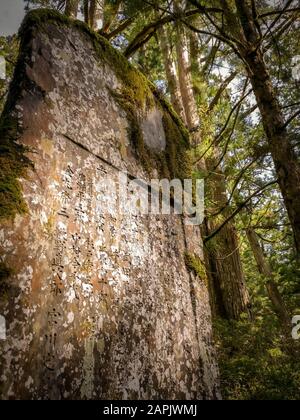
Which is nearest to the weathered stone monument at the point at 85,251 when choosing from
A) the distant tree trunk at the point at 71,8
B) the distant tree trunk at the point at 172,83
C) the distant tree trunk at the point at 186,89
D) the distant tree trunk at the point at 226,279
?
the distant tree trunk at the point at 226,279

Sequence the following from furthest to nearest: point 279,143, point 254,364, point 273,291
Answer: point 273,291 → point 254,364 → point 279,143

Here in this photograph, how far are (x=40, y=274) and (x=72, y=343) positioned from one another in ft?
1.14

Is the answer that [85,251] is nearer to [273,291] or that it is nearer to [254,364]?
[254,364]

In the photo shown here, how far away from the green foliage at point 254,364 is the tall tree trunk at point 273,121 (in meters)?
2.29

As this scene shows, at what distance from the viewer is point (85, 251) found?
1602 millimetres

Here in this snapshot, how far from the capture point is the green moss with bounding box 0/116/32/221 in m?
1.35

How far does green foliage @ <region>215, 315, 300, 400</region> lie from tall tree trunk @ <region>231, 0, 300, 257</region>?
2288 mm

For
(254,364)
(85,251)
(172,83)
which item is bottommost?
(254,364)

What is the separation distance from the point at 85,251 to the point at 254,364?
12.3 feet

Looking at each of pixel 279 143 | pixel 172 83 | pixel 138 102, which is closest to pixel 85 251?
pixel 138 102

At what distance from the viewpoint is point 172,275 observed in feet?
6.99

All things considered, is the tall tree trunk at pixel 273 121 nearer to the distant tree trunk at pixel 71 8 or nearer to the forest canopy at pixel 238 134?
the forest canopy at pixel 238 134

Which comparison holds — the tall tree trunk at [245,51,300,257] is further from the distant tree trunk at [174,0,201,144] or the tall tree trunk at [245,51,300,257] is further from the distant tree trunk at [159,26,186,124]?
the distant tree trunk at [174,0,201,144]

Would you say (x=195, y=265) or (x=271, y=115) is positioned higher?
(x=271, y=115)
